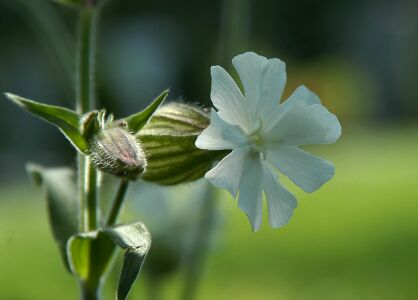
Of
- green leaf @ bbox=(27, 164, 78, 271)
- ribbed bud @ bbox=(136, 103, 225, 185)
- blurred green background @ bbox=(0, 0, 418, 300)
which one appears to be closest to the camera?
ribbed bud @ bbox=(136, 103, 225, 185)

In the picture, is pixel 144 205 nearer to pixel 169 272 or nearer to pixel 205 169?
pixel 169 272

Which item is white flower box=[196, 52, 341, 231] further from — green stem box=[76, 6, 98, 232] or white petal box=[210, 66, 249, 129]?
green stem box=[76, 6, 98, 232]

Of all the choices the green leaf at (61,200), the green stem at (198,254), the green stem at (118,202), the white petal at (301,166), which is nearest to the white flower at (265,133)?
the white petal at (301,166)

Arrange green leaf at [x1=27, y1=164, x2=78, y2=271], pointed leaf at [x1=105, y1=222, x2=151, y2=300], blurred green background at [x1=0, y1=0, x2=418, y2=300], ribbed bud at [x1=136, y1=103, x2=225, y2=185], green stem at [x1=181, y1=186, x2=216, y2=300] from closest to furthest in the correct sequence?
pointed leaf at [x1=105, y1=222, x2=151, y2=300]
ribbed bud at [x1=136, y1=103, x2=225, y2=185]
green leaf at [x1=27, y1=164, x2=78, y2=271]
green stem at [x1=181, y1=186, x2=216, y2=300]
blurred green background at [x1=0, y1=0, x2=418, y2=300]

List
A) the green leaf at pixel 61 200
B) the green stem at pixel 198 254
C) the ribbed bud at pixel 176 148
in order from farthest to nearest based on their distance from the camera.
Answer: the green stem at pixel 198 254 → the green leaf at pixel 61 200 → the ribbed bud at pixel 176 148

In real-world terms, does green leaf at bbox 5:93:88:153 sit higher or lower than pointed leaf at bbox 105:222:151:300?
higher

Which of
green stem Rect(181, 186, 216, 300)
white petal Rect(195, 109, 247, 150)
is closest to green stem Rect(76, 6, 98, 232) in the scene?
white petal Rect(195, 109, 247, 150)

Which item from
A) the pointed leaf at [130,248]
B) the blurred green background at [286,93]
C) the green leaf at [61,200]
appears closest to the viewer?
the pointed leaf at [130,248]

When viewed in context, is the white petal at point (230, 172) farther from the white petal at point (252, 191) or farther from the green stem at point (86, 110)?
the green stem at point (86, 110)
